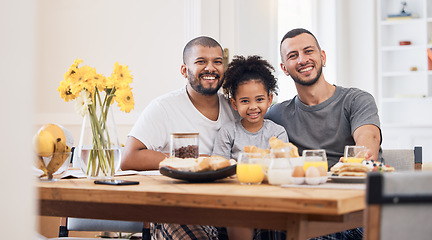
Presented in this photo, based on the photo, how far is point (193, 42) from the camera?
2777mm

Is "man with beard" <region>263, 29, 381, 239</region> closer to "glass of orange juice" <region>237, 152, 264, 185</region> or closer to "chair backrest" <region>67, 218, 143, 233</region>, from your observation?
"chair backrest" <region>67, 218, 143, 233</region>

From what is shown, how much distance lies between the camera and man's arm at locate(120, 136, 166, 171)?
2.44 m

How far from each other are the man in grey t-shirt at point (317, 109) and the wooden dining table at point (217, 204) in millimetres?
1024

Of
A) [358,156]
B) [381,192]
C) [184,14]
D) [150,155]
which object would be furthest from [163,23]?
[381,192]

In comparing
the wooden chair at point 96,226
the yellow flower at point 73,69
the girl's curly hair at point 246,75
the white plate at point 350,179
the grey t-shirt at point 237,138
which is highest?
the girl's curly hair at point 246,75

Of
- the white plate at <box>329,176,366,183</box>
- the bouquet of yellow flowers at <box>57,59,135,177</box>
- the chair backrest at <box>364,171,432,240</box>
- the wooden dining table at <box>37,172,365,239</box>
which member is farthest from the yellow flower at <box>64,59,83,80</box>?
the chair backrest at <box>364,171,432,240</box>

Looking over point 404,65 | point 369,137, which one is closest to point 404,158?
point 369,137

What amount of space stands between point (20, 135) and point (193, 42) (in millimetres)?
1992

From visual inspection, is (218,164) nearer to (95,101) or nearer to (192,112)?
(95,101)

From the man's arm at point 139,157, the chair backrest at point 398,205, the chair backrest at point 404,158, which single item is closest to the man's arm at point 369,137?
the chair backrest at point 404,158

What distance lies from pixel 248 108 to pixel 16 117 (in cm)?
179

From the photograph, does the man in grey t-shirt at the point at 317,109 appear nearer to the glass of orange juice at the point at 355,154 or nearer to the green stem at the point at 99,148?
the glass of orange juice at the point at 355,154

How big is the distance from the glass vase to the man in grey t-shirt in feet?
3.61

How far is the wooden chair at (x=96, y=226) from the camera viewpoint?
245cm
